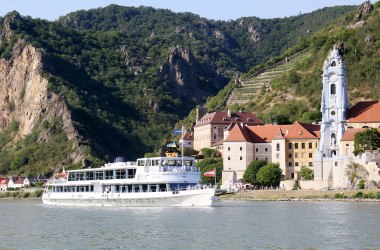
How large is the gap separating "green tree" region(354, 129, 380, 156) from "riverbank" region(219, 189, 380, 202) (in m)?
8.09

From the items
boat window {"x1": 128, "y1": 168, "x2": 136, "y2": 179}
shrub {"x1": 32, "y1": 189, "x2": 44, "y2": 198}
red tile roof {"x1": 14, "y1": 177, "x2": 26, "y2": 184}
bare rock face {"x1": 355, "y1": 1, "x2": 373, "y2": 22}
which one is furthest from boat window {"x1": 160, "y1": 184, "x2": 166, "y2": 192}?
bare rock face {"x1": 355, "y1": 1, "x2": 373, "y2": 22}

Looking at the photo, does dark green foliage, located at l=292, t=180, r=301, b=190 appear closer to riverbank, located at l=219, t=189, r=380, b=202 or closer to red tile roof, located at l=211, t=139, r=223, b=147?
riverbank, located at l=219, t=189, r=380, b=202

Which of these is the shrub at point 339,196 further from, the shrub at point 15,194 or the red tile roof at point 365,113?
the shrub at point 15,194

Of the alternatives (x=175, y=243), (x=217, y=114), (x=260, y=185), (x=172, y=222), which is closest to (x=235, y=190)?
(x=260, y=185)

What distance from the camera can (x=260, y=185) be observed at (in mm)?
129750

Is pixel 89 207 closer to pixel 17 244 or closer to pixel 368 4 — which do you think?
pixel 17 244

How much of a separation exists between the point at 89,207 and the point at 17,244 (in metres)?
39.6

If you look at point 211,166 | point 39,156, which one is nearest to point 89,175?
point 211,166

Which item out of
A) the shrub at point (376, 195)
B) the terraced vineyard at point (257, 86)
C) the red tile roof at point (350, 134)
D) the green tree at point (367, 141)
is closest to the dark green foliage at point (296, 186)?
the red tile roof at point (350, 134)

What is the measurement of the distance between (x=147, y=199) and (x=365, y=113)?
167 feet

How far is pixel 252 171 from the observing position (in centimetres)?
13025

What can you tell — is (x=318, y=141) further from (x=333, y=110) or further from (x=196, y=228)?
(x=196, y=228)

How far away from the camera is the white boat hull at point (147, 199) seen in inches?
3462

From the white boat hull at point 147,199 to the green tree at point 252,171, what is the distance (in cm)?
3487
